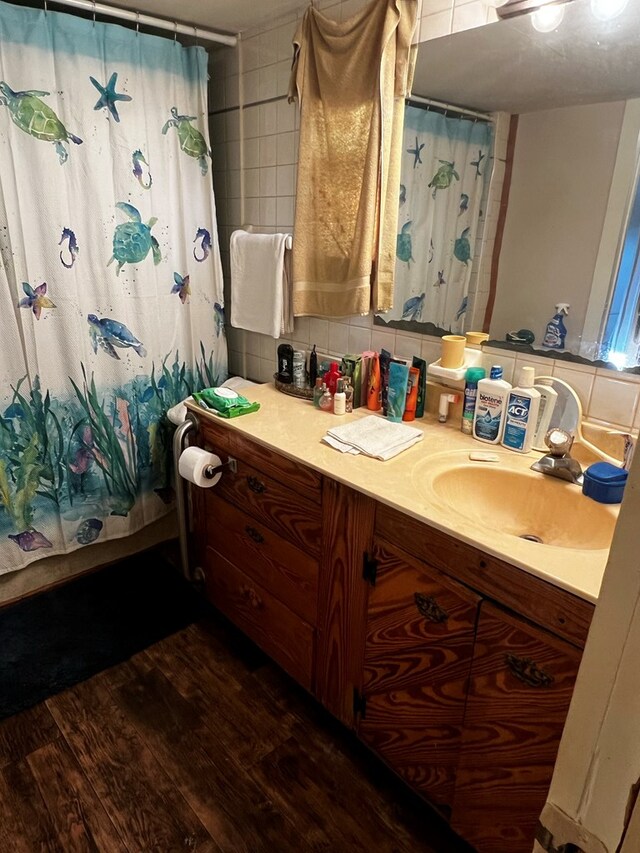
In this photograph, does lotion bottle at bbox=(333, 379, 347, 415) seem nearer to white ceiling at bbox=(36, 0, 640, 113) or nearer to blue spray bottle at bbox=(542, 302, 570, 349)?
blue spray bottle at bbox=(542, 302, 570, 349)

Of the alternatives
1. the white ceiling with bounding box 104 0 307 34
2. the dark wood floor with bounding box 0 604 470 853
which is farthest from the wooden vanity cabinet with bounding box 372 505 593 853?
the white ceiling with bounding box 104 0 307 34

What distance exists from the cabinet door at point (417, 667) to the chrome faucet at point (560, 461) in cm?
38

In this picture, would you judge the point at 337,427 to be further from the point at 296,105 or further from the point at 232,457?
the point at 296,105

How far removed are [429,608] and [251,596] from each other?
0.73 metres

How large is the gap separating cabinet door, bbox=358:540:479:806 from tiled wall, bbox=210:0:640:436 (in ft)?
1.96

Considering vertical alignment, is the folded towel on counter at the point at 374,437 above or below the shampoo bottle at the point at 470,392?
below

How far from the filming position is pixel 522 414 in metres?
1.36

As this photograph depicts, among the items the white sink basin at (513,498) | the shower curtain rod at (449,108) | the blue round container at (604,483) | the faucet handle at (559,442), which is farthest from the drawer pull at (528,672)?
the shower curtain rod at (449,108)

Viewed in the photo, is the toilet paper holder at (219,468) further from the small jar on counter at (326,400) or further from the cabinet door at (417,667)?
the cabinet door at (417,667)

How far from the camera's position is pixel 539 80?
1243mm

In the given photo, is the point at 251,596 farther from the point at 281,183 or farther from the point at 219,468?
the point at 281,183

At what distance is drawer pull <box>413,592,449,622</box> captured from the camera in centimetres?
113

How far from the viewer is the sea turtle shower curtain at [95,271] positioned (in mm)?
1624

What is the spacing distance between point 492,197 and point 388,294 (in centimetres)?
40
